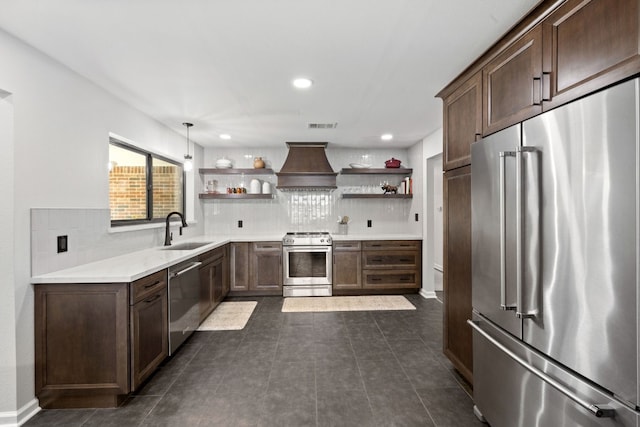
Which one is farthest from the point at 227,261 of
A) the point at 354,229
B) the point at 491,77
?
the point at 491,77

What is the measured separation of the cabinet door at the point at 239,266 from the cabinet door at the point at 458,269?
3072mm

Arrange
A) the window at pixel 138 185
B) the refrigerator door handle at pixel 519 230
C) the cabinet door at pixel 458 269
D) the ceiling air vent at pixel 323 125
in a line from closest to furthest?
the refrigerator door handle at pixel 519 230 → the cabinet door at pixel 458 269 → the window at pixel 138 185 → the ceiling air vent at pixel 323 125

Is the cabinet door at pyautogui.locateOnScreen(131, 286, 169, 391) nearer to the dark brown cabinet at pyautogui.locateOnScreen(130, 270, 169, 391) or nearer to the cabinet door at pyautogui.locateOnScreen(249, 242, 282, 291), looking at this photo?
the dark brown cabinet at pyautogui.locateOnScreen(130, 270, 169, 391)

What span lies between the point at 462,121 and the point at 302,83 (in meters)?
1.30

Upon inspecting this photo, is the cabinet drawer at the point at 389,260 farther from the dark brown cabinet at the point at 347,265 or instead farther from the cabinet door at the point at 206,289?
the cabinet door at the point at 206,289

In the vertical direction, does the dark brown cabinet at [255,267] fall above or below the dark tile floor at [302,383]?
above

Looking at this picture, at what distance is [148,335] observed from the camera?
244cm

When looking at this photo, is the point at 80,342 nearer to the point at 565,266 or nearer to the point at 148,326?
the point at 148,326

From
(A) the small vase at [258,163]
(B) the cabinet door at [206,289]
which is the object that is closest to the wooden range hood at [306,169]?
(A) the small vase at [258,163]

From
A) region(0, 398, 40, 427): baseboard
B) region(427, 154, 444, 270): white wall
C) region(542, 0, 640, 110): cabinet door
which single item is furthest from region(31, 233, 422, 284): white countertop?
region(427, 154, 444, 270): white wall

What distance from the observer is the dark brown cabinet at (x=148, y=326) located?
88.4 inches

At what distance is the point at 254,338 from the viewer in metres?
3.35

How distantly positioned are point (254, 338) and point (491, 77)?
3.03 metres

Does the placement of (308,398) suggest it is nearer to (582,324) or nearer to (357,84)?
(582,324)
